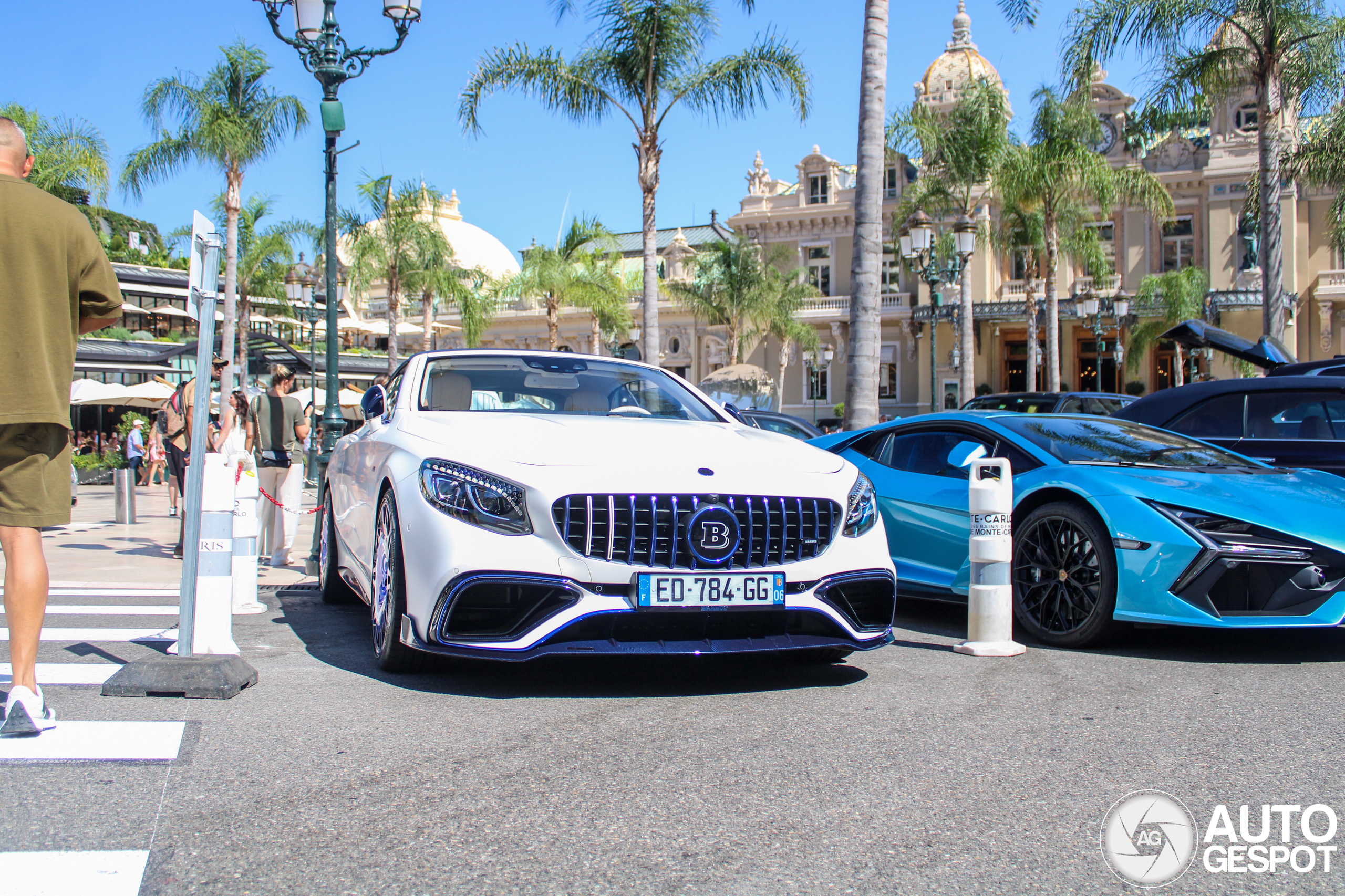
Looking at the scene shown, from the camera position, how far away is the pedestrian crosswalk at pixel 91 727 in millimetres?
2465

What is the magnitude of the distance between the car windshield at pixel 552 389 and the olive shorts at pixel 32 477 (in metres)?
1.96

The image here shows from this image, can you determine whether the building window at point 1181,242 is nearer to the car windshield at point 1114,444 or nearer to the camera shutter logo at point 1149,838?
the car windshield at point 1114,444

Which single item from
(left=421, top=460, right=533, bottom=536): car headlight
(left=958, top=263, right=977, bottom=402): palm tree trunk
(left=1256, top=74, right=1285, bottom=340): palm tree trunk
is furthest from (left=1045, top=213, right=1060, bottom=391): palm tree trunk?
(left=421, top=460, right=533, bottom=536): car headlight

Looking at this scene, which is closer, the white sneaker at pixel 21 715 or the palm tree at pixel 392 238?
the white sneaker at pixel 21 715

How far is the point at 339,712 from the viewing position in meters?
4.04

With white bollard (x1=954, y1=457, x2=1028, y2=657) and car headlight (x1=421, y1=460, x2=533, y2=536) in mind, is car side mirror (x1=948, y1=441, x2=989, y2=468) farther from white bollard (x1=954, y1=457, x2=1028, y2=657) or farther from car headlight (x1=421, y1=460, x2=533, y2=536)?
car headlight (x1=421, y1=460, x2=533, y2=536)

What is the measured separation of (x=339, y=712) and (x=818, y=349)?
42.3 metres

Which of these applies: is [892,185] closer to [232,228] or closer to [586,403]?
[232,228]

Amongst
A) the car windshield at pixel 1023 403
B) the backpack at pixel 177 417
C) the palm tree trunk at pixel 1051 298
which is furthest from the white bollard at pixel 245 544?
the palm tree trunk at pixel 1051 298

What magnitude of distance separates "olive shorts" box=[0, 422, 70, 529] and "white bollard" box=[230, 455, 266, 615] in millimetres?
2825

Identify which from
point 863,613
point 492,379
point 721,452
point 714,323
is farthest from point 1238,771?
point 714,323

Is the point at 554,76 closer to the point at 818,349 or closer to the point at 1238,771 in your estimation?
the point at 1238,771

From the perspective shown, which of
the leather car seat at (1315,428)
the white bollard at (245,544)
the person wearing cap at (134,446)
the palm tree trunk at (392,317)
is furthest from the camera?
the palm tree trunk at (392,317)

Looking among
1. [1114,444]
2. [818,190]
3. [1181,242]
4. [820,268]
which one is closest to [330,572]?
[1114,444]
